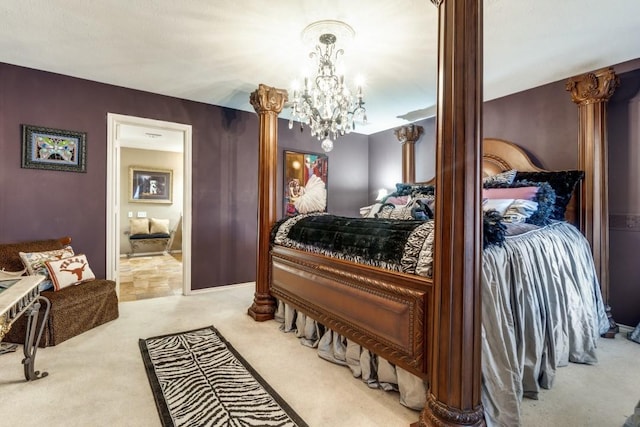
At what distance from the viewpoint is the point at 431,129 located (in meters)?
4.39

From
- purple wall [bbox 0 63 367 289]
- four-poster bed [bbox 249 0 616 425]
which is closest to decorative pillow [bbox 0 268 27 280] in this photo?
purple wall [bbox 0 63 367 289]

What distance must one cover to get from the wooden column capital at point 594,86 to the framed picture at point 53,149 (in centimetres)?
470

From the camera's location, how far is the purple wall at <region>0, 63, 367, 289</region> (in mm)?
2906

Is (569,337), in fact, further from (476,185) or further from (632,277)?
(476,185)

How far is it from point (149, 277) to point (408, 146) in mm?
4309

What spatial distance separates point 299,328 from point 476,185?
185 cm

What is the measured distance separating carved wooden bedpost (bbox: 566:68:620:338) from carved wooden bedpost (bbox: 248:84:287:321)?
2709 millimetres

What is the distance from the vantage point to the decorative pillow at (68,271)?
2.60 meters

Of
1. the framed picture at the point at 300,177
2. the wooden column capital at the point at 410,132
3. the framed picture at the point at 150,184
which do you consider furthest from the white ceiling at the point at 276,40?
the framed picture at the point at 150,184

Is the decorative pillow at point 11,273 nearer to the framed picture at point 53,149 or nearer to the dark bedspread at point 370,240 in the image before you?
the framed picture at point 53,149

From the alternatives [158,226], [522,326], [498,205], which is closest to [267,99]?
[498,205]

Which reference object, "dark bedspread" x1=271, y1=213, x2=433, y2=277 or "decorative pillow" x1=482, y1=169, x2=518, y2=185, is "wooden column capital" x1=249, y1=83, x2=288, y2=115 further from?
"decorative pillow" x1=482, y1=169, x2=518, y2=185

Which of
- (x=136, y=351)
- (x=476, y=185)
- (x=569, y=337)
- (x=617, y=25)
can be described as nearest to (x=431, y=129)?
(x=617, y=25)

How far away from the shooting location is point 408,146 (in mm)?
4523
